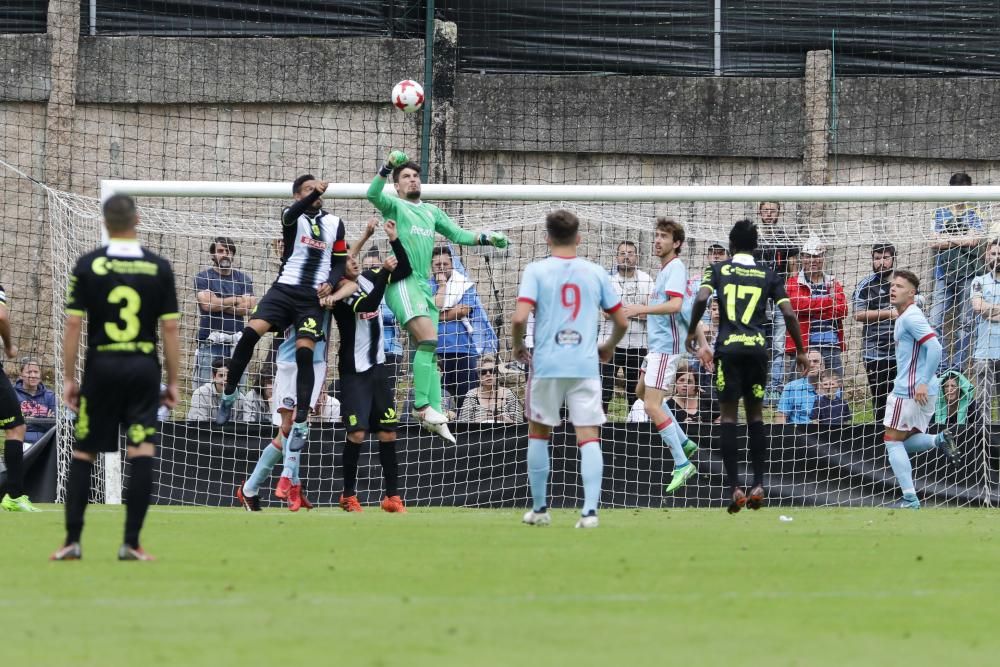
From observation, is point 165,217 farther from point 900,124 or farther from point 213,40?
point 900,124

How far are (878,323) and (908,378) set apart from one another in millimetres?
2043

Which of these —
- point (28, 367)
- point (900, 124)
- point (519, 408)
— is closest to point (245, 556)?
point (519, 408)

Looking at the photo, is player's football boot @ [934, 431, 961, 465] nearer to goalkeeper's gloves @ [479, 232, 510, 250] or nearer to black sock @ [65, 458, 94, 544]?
goalkeeper's gloves @ [479, 232, 510, 250]

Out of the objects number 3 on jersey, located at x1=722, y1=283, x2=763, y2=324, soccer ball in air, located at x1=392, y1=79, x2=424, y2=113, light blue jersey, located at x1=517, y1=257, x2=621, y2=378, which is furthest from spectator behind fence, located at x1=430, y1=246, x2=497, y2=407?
light blue jersey, located at x1=517, y1=257, x2=621, y2=378

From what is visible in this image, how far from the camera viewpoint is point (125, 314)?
7.49 m

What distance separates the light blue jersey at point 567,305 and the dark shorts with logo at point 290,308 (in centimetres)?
318

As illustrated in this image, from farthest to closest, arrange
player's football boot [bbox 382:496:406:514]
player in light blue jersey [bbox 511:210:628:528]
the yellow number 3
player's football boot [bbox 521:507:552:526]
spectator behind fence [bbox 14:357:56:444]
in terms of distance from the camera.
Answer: spectator behind fence [bbox 14:357:56:444] → player's football boot [bbox 382:496:406:514] → player's football boot [bbox 521:507:552:526] → player in light blue jersey [bbox 511:210:628:528] → the yellow number 3

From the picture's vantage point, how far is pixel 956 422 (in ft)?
49.0

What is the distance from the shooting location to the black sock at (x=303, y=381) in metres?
12.2

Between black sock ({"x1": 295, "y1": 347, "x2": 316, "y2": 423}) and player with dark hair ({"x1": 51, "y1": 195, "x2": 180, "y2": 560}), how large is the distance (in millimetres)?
4556

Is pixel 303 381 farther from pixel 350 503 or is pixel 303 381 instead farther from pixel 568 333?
pixel 568 333

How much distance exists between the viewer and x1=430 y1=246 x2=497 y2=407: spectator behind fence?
15070 millimetres

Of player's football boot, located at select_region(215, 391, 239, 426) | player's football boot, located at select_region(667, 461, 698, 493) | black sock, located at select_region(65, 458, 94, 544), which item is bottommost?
player's football boot, located at select_region(667, 461, 698, 493)

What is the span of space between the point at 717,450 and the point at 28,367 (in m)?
7.06
